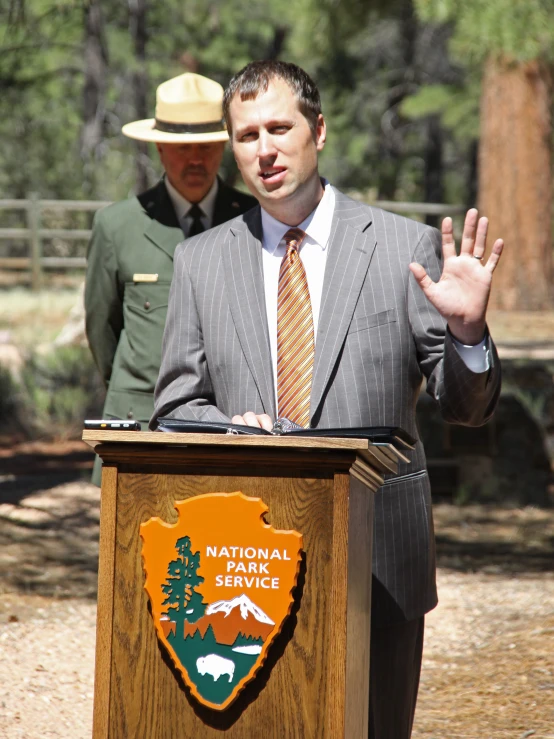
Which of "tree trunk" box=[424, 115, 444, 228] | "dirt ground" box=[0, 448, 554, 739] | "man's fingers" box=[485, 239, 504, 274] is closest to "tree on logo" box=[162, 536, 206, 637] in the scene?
"man's fingers" box=[485, 239, 504, 274]

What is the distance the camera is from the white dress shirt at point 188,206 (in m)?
5.15

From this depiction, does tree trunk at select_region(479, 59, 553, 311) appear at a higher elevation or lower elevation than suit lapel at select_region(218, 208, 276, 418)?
lower

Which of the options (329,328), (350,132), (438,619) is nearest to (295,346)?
(329,328)

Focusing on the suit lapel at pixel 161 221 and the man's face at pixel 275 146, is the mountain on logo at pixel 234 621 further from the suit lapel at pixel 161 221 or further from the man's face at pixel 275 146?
the suit lapel at pixel 161 221

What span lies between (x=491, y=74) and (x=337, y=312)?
12.0 meters

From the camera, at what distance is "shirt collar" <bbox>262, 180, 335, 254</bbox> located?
115 inches

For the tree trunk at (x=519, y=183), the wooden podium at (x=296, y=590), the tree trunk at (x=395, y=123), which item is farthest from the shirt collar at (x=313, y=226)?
the tree trunk at (x=395, y=123)

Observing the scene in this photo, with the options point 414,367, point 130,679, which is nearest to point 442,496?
point 414,367

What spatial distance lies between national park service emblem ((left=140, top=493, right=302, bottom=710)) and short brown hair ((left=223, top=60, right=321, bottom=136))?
Answer: 1047 millimetres

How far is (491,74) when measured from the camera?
14070 mm

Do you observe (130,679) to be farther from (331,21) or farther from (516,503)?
A: (331,21)

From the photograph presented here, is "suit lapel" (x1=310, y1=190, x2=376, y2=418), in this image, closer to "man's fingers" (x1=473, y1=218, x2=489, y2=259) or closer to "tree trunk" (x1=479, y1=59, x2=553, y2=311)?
"man's fingers" (x1=473, y1=218, x2=489, y2=259)

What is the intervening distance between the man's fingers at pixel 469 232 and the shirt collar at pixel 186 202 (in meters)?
2.58

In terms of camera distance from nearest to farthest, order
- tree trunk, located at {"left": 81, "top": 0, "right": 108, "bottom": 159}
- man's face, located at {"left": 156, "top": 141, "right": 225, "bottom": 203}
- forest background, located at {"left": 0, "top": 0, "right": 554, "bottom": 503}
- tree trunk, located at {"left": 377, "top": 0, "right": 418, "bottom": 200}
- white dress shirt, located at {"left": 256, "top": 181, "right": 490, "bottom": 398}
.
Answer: white dress shirt, located at {"left": 256, "top": 181, "right": 490, "bottom": 398}
man's face, located at {"left": 156, "top": 141, "right": 225, "bottom": 203}
forest background, located at {"left": 0, "top": 0, "right": 554, "bottom": 503}
tree trunk, located at {"left": 81, "top": 0, "right": 108, "bottom": 159}
tree trunk, located at {"left": 377, "top": 0, "right": 418, "bottom": 200}
